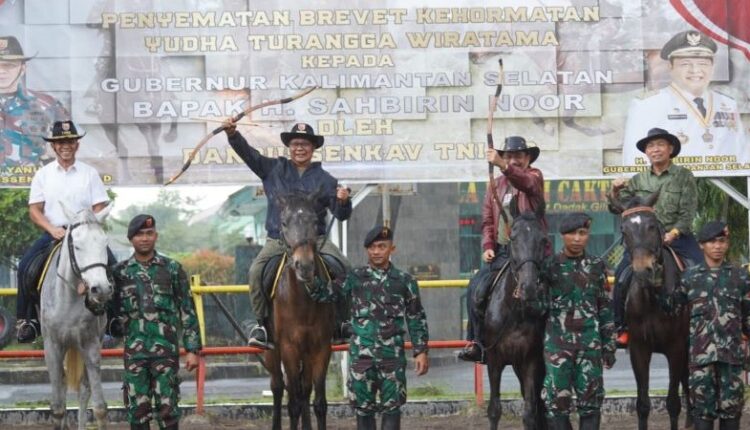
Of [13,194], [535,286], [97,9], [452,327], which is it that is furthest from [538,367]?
[13,194]

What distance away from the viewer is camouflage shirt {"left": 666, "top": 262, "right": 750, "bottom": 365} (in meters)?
10.5

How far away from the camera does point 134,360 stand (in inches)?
402

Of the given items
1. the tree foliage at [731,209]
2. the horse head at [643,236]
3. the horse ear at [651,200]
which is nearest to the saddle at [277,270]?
the horse head at [643,236]

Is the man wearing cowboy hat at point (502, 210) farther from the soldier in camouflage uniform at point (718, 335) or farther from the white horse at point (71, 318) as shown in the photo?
the white horse at point (71, 318)

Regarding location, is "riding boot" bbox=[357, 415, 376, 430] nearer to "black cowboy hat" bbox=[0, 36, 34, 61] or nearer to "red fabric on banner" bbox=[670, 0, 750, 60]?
"black cowboy hat" bbox=[0, 36, 34, 61]

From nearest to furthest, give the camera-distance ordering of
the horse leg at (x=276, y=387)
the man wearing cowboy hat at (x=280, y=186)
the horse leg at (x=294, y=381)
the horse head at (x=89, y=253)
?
the horse head at (x=89, y=253) < the horse leg at (x=294, y=381) < the man wearing cowboy hat at (x=280, y=186) < the horse leg at (x=276, y=387)

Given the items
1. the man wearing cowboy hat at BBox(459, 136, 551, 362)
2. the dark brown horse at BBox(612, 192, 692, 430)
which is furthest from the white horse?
the dark brown horse at BBox(612, 192, 692, 430)

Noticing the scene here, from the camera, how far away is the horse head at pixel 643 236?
430 inches

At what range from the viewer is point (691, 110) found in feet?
52.0

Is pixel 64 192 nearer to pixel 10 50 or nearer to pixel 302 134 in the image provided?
pixel 302 134

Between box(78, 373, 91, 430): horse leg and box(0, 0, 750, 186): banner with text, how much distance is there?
3.68 m

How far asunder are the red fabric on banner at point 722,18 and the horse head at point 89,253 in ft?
25.4

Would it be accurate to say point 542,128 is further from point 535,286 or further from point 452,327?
point 452,327

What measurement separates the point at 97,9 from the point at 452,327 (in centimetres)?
1104
